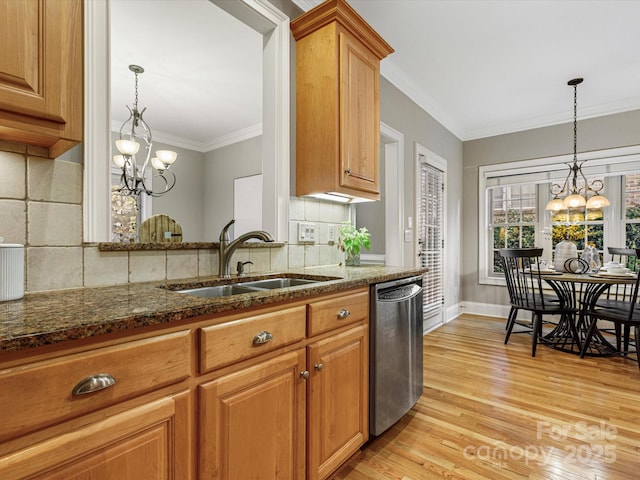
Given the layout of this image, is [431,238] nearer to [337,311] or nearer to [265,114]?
[265,114]

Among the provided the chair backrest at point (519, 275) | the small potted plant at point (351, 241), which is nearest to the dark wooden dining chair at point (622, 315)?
the chair backrest at point (519, 275)

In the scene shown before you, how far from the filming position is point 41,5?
0.92 metres

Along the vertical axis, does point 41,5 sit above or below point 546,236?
above

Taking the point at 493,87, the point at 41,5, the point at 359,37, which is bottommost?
the point at 41,5

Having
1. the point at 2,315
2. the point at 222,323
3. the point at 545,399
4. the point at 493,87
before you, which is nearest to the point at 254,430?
the point at 222,323

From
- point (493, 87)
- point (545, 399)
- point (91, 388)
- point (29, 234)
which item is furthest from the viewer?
point (493, 87)

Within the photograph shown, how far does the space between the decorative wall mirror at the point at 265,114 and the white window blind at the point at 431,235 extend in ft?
7.20

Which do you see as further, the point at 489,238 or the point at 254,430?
the point at 489,238

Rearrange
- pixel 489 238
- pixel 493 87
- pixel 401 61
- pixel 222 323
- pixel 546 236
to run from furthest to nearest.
A: pixel 489 238 < pixel 546 236 < pixel 493 87 < pixel 401 61 < pixel 222 323

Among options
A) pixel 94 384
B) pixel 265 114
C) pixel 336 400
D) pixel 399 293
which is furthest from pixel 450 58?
pixel 94 384

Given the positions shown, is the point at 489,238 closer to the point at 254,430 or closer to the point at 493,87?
the point at 493,87

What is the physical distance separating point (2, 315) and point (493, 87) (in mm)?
4358

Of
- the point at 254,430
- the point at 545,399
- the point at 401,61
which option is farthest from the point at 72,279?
the point at 401,61

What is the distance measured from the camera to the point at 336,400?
1488mm
